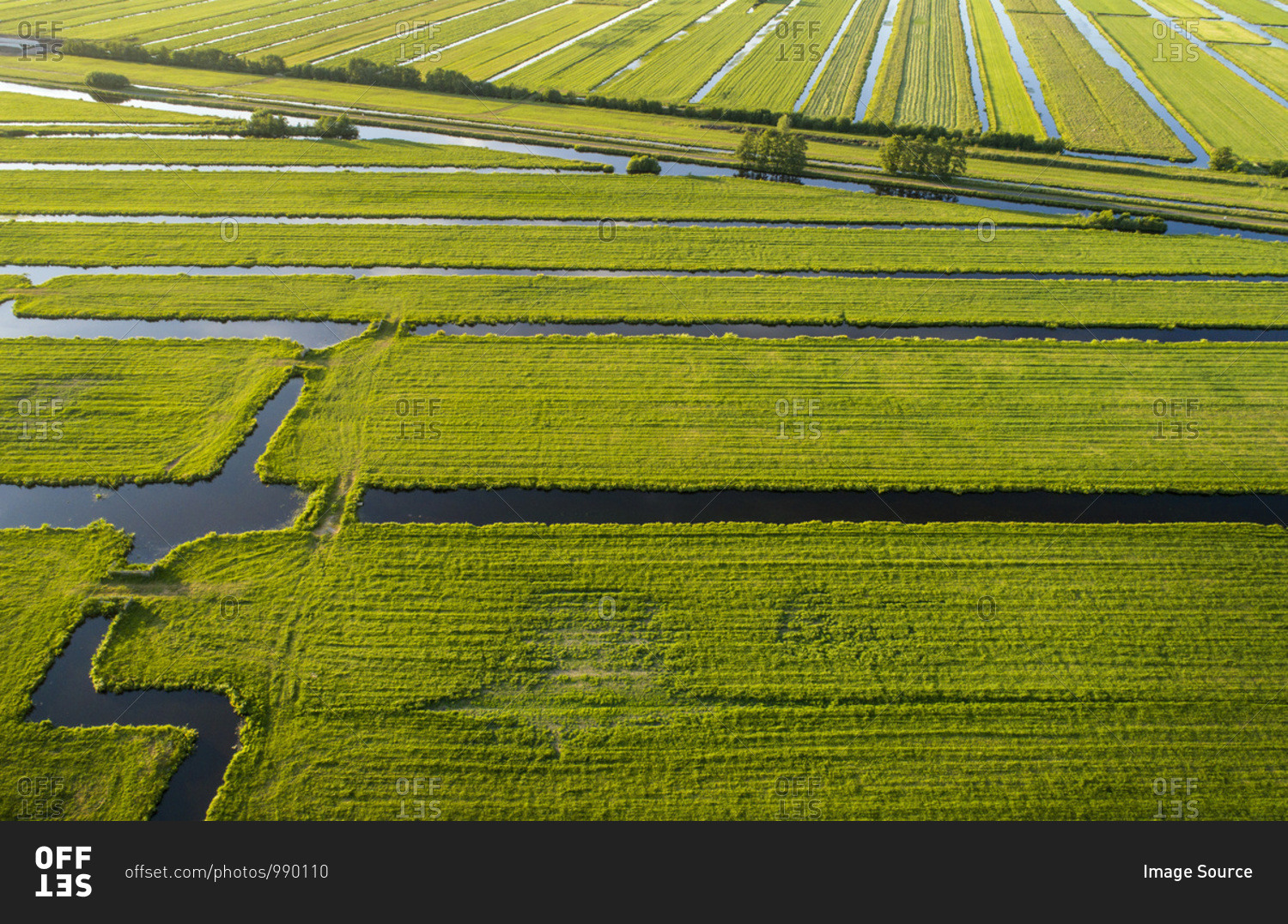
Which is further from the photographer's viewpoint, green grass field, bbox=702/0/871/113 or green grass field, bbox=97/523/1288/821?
green grass field, bbox=702/0/871/113

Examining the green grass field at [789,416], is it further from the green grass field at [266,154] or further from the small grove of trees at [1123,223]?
the green grass field at [266,154]

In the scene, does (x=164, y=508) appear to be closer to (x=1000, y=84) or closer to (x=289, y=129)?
(x=289, y=129)

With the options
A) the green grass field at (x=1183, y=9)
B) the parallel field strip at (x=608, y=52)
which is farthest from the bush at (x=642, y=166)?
the green grass field at (x=1183, y=9)

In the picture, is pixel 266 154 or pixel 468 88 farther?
pixel 468 88

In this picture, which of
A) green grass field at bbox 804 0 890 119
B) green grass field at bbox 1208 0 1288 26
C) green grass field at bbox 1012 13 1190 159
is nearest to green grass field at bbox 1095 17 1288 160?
green grass field at bbox 1012 13 1190 159

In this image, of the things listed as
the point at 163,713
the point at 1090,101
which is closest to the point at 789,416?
the point at 163,713

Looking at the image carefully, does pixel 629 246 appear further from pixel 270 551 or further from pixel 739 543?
pixel 270 551

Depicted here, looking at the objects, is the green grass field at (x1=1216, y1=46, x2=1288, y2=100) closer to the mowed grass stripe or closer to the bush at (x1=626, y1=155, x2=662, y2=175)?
the mowed grass stripe
